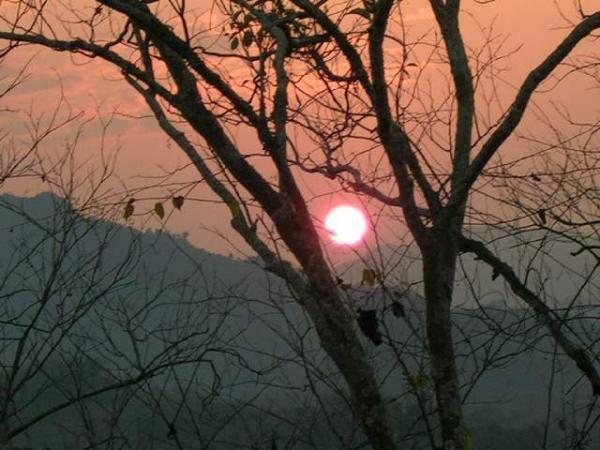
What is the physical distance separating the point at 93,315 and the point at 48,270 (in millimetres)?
716

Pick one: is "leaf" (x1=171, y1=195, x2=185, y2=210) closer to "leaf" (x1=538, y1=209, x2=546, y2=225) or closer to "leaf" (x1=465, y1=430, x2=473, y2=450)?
"leaf" (x1=465, y1=430, x2=473, y2=450)

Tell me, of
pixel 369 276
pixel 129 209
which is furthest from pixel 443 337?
pixel 129 209

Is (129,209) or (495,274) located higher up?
(495,274)

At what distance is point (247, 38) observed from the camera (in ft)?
21.6

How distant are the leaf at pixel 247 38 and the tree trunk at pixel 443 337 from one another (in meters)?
2.00

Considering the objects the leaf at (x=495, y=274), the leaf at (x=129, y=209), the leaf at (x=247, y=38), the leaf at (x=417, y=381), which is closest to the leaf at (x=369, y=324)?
the leaf at (x=417, y=381)

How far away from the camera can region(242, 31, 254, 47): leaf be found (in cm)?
657

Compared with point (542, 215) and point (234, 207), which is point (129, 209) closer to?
point (234, 207)

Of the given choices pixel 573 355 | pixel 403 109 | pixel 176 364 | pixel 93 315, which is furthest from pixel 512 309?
pixel 93 315

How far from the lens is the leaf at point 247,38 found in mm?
6566

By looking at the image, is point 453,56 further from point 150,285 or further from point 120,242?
point 120,242

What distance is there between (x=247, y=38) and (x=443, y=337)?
2477 millimetres

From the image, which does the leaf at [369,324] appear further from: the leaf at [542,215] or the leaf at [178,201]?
the leaf at [542,215]

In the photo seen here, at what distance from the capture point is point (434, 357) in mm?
5320
